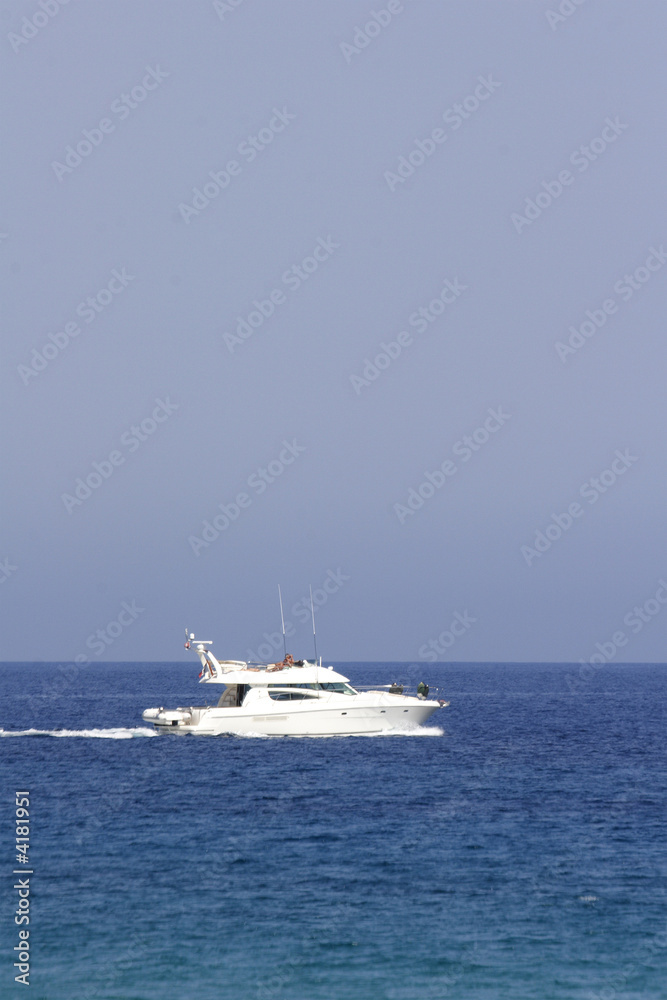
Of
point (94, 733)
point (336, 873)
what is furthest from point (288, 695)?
point (336, 873)

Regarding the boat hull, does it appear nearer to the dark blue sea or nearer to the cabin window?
the cabin window

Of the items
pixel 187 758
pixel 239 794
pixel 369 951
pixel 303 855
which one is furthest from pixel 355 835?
pixel 187 758

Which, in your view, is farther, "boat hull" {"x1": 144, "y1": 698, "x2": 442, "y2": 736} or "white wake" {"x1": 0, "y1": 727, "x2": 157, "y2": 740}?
"white wake" {"x1": 0, "y1": 727, "x2": 157, "y2": 740}

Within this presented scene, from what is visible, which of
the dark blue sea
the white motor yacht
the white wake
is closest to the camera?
the dark blue sea

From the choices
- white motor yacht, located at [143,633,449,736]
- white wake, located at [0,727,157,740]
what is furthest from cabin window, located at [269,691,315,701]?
white wake, located at [0,727,157,740]

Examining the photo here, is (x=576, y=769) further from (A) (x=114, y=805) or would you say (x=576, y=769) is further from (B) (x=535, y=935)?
(B) (x=535, y=935)

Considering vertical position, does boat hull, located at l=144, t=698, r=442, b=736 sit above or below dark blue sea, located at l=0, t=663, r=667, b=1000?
above

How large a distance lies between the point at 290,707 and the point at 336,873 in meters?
30.3

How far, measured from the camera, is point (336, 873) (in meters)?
34.5

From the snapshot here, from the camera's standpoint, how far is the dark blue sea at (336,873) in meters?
25.8

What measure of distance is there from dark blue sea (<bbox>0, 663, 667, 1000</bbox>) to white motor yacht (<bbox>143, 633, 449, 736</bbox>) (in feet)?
4.78

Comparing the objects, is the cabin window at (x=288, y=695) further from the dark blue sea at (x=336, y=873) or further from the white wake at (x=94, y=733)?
the white wake at (x=94, y=733)

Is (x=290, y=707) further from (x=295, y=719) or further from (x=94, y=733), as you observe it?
(x=94, y=733)

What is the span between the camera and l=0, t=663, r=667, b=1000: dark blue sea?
2580 cm
